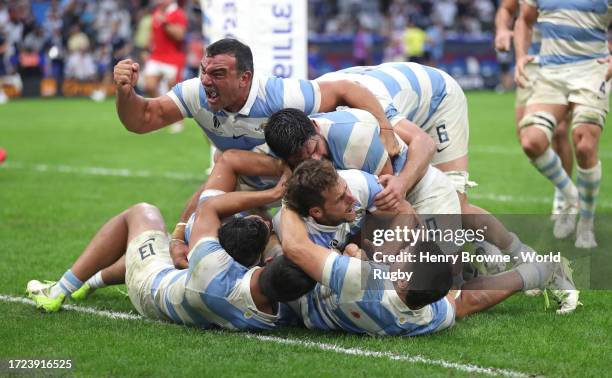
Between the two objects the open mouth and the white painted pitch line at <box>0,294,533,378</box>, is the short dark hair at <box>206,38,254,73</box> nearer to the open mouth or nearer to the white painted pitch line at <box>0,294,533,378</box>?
the open mouth

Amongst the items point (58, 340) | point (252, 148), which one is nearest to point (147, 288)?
point (58, 340)

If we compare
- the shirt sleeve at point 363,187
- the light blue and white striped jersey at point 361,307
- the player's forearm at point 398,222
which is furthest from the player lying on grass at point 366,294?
the shirt sleeve at point 363,187

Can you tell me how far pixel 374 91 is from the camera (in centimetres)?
631

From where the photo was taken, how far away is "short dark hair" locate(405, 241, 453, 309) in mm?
4645

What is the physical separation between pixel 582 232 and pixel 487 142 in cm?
763

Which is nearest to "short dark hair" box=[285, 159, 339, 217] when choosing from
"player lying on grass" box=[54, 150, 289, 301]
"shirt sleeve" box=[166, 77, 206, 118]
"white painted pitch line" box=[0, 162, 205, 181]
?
"player lying on grass" box=[54, 150, 289, 301]

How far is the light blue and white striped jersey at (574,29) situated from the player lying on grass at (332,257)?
3.28 metres

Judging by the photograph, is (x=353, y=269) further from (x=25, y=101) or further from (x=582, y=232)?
(x=25, y=101)

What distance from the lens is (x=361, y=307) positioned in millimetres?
4891

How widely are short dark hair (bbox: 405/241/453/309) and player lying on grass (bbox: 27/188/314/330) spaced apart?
494 millimetres

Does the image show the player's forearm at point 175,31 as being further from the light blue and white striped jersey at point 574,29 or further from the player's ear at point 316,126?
the player's ear at point 316,126

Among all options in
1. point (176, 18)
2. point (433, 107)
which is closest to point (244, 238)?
point (433, 107)

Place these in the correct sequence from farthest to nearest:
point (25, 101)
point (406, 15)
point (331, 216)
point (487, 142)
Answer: point (406, 15)
point (25, 101)
point (487, 142)
point (331, 216)

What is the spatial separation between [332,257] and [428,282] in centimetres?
46
